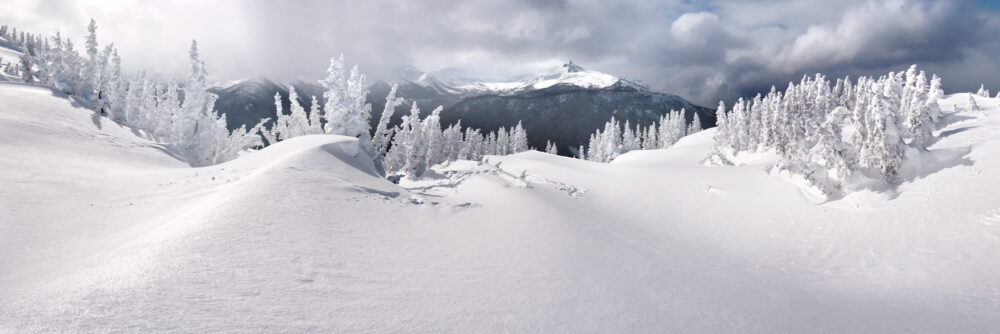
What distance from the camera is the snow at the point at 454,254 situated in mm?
5371

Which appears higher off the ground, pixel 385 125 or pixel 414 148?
pixel 385 125

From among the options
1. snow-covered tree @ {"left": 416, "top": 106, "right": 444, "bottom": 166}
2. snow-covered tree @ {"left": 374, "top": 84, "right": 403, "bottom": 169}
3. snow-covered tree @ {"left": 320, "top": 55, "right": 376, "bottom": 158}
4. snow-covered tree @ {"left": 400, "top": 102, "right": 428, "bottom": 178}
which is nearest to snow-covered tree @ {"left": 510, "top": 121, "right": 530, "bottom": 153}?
snow-covered tree @ {"left": 416, "top": 106, "right": 444, "bottom": 166}

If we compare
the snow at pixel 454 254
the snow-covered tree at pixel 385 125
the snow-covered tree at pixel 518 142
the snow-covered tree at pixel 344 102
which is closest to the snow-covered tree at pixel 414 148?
the snow-covered tree at pixel 385 125

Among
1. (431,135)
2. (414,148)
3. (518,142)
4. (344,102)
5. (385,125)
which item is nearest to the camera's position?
(344,102)

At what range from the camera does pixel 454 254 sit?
892 centimetres

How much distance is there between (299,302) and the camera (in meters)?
5.52

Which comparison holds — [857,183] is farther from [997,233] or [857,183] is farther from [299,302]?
[299,302]

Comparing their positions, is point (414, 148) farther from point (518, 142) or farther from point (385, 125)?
point (518, 142)

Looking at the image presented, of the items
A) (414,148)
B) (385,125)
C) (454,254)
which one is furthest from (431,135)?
(454,254)

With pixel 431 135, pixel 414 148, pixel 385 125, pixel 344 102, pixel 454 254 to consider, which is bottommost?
pixel 454 254

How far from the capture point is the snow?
5371 mm

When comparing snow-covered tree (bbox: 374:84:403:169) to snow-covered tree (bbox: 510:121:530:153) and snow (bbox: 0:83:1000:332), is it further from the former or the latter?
snow-covered tree (bbox: 510:121:530:153)

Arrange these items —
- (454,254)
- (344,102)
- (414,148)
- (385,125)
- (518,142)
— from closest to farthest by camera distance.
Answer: (454,254) < (344,102) < (385,125) < (414,148) < (518,142)

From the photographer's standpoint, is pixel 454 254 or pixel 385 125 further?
pixel 385 125
